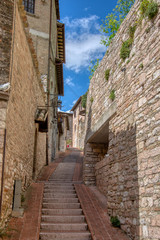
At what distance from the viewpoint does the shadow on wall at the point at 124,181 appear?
212 inches

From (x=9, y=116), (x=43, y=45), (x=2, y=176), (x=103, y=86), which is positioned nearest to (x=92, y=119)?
(x=103, y=86)

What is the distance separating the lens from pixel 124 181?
6059mm

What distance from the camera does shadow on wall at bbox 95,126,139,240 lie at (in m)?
→ 5.39

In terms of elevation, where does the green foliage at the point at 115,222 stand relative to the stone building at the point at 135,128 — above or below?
below

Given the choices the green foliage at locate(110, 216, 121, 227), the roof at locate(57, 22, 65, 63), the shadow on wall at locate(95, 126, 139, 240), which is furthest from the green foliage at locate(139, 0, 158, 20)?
the roof at locate(57, 22, 65, 63)

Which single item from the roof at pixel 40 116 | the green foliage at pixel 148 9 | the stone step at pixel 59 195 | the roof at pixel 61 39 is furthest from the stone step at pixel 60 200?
the roof at pixel 61 39

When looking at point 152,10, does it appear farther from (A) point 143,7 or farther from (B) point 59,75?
(B) point 59,75

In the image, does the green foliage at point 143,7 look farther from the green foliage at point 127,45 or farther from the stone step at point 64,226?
the stone step at point 64,226

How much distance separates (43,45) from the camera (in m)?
15.6

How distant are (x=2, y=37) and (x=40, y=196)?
4.88 meters

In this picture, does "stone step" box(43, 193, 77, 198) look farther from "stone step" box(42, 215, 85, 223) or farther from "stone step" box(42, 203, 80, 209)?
"stone step" box(42, 215, 85, 223)

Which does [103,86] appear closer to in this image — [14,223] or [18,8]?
[18,8]

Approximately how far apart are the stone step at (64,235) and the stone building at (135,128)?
94 cm

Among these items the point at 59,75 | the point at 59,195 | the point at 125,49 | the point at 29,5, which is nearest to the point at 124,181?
the point at 59,195
